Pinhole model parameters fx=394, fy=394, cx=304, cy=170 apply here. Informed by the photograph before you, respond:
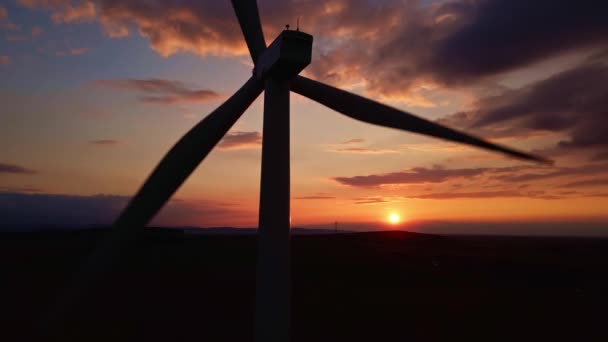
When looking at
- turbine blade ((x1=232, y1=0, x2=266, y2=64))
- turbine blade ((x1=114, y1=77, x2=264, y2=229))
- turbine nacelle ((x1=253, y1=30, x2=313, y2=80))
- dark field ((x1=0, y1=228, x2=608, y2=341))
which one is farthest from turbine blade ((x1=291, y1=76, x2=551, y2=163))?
dark field ((x1=0, y1=228, x2=608, y2=341))

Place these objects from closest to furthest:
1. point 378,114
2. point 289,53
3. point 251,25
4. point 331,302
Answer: point 289,53
point 378,114
point 251,25
point 331,302

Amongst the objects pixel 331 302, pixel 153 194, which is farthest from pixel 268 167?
pixel 331 302

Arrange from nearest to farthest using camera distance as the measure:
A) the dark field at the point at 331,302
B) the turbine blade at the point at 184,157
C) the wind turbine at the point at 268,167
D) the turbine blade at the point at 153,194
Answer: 1. the turbine blade at the point at 153,194
2. the turbine blade at the point at 184,157
3. the wind turbine at the point at 268,167
4. the dark field at the point at 331,302

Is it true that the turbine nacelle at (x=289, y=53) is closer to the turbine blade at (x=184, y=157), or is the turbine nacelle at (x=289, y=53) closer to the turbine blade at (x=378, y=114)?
the turbine blade at (x=184, y=157)

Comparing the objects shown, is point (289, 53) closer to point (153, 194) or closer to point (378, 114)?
point (378, 114)

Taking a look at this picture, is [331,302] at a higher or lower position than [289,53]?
lower

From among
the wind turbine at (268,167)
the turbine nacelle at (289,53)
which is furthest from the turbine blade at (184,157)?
the turbine nacelle at (289,53)

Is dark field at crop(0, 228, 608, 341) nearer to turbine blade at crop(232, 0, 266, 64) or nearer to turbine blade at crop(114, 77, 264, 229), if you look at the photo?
turbine blade at crop(114, 77, 264, 229)
